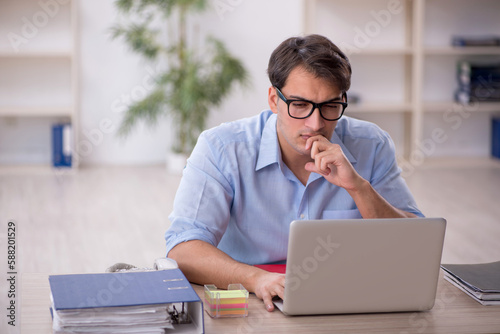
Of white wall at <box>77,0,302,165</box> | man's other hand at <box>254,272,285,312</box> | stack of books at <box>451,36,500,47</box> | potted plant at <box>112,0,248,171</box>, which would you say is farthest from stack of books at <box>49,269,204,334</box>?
stack of books at <box>451,36,500,47</box>

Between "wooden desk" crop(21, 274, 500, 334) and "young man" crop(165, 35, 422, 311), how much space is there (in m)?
0.24

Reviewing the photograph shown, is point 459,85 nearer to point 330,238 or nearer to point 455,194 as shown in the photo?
point 455,194

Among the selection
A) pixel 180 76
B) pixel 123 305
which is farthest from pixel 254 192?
pixel 180 76

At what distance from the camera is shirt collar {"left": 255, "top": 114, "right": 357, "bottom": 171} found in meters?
1.93

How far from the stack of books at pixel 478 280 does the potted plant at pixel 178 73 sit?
4.09 m

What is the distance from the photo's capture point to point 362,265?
139 cm

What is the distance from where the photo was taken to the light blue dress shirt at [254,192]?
189cm

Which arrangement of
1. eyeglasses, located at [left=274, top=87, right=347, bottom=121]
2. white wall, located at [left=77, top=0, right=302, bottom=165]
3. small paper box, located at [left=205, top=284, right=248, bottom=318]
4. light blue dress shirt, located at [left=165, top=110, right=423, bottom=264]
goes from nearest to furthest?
small paper box, located at [left=205, top=284, right=248, bottom=318] < eyeglasses, located at [left=274, top=87, right=347, bottom=121] < light blue dress shirt, located at [left=165, top=110, right=423, bottom=264] < white wall, located at [left=77, top=0, right=302, bottom=165]

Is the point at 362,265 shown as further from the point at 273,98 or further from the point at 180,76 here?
the point at 180,76

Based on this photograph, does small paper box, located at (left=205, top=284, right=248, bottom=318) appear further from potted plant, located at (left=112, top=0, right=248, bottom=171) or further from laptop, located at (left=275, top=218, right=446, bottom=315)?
potted plant, located at (left=112, top=0, right=248, bottom=171)

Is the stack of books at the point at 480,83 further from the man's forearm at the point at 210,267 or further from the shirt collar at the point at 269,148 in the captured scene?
the man's forearm at the point at 210,267

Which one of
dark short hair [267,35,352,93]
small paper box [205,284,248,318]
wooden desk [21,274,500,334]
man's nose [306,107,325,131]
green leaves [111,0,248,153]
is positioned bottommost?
wooden desk [21,274,500,334]

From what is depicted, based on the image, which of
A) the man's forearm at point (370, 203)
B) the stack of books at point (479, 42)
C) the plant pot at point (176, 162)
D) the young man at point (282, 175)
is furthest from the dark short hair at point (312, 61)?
the stack of books at point (479, 42)

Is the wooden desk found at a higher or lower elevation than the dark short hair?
lower
